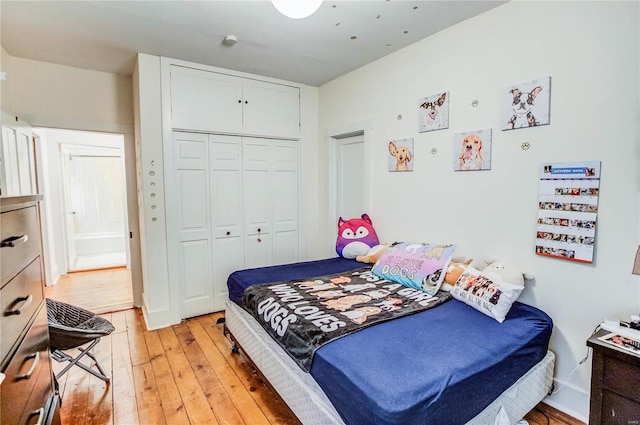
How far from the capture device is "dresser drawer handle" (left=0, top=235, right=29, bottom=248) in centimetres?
105

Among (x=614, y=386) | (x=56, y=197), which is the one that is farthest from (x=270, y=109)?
(x=56, y=197)

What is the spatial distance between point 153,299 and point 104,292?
5.52ft

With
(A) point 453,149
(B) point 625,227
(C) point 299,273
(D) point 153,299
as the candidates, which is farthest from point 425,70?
(D) point 153,299

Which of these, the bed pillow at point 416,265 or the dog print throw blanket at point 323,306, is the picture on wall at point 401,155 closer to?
the bed pillow at point 416,265

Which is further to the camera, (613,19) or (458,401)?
(613,19)

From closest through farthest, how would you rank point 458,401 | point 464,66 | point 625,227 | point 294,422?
point 458,401 < point 625,227 < point 294,422 < point 464,66

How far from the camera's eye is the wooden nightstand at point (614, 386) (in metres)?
1.39

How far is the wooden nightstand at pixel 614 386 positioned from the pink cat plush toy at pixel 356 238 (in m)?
1.86

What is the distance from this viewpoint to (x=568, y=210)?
1.90m

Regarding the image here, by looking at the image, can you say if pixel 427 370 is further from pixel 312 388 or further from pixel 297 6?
pixel 297 6

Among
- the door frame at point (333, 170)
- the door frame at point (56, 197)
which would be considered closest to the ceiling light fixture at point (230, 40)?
the door frame at point (333, 170)

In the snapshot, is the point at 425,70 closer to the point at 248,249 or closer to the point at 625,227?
the point at 625,227

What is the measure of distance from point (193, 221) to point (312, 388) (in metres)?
2.27

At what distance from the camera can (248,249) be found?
3699 mm
